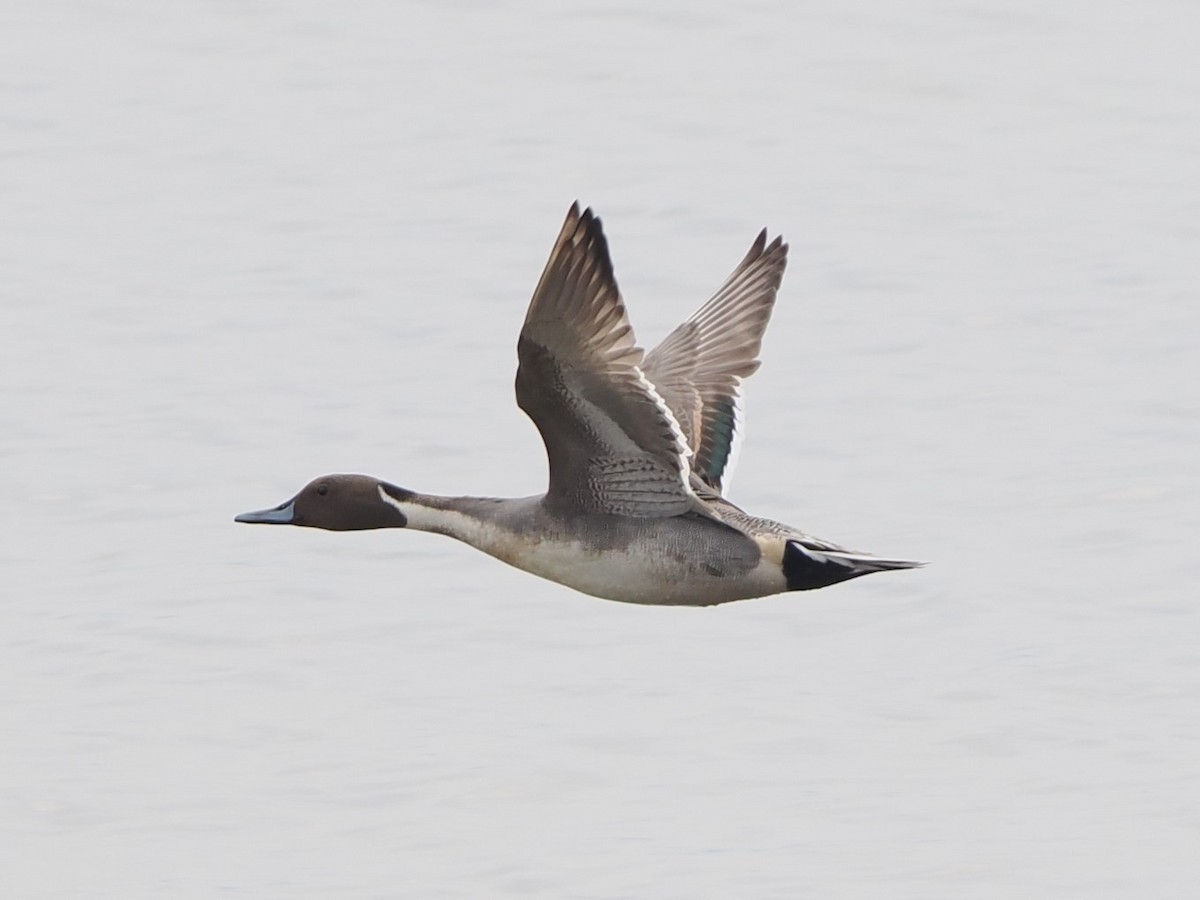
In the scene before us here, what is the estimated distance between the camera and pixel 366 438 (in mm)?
14672

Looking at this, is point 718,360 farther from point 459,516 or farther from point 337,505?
point 337,505

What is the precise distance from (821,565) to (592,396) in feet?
3.77

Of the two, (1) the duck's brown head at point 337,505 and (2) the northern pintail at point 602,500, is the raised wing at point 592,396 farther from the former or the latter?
(1) the duck's brown head at point 337,505

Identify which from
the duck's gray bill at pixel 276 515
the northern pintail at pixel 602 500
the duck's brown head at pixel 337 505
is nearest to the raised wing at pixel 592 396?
the northern pintail at pixel 602 500

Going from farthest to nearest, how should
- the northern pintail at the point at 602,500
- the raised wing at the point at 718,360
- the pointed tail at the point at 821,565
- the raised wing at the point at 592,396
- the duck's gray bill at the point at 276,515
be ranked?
the raised wing at the point at 718,360 < the duck's gray bill at the point at 276,515 < the pointed tail at the point at 821,565 < the northern pintail at the point at 602,500 < the raised wing at the point at 592,396

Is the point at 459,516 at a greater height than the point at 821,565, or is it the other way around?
the point at 459,516

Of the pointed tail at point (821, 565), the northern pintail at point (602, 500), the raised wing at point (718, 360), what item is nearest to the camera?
the northern pintail at point (602, 500)

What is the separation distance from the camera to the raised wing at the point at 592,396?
10281mm

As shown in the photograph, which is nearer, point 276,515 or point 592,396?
point 592,396

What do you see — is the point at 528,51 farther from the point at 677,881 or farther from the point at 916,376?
the point at 677,881

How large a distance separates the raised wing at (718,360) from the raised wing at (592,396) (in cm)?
106

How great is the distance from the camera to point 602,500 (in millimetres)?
11344

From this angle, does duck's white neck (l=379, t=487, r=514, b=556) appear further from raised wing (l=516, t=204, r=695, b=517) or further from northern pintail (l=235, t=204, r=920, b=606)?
raised wing (l=516, t=204, r=695, b=517)

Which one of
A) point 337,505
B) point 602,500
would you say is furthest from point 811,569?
point 337,505
